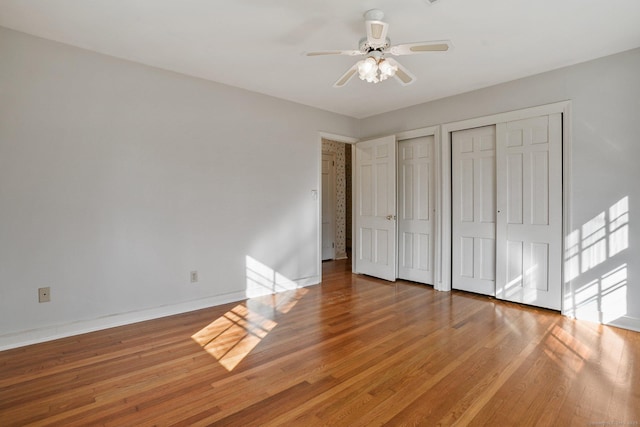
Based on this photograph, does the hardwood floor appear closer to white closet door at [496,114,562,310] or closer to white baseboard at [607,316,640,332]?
white baseboard at [607,316,640,332]

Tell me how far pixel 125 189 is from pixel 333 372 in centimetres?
250

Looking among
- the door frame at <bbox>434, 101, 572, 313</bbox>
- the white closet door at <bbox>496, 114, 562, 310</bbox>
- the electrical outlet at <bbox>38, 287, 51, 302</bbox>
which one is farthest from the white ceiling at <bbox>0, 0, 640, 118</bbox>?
the electrical outlet at <bbox>38, 287, 51, 302</bbox>

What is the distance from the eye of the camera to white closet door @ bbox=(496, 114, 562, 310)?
3363 mm

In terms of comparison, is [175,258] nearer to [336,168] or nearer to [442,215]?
[442,215]

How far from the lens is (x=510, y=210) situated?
3680mm

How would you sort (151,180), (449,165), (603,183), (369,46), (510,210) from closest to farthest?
(369,46) < (603,183) < (151,180) < (510,210) < (449,165)

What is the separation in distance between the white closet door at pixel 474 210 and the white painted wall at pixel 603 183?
75cm

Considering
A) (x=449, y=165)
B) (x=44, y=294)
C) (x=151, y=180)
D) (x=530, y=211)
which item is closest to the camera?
(x=44, y=294)

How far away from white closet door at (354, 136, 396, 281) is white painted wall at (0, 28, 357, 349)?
1.35m

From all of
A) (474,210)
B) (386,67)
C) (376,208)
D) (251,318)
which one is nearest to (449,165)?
(474,210)

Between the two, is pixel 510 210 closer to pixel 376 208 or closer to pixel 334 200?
pixel 376 208

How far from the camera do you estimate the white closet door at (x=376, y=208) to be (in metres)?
4.71

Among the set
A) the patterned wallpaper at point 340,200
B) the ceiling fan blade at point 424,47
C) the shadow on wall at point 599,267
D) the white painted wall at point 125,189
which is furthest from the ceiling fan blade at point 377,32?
the patterned wallpaper at point 340,200

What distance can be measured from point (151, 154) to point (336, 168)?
425cm
